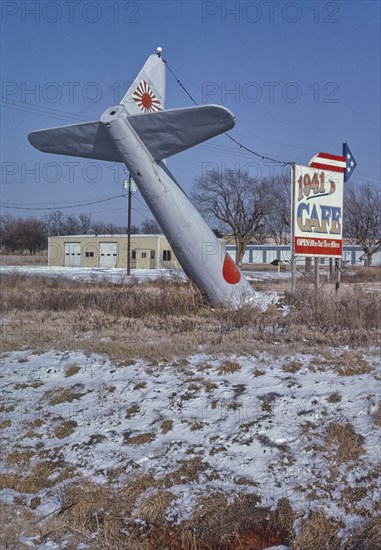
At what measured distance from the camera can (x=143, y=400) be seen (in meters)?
6.49

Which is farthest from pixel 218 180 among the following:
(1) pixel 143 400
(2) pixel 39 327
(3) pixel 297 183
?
→ (1) pixel 143 400

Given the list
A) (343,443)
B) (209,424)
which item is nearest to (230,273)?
(209,424)

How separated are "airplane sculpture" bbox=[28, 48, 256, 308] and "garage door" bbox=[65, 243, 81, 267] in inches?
1811

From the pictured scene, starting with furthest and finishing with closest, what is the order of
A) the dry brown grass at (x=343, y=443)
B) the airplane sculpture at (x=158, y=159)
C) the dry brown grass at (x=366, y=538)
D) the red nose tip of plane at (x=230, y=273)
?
1. the red nose tip of plane at (x=230, y=273)
2. the airplane sculpture at (x=158, y=159)
3. the dry brown grass at (x=343, y=443)
4. the dry brown grass at (x=366, y=538)

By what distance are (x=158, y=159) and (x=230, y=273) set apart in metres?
3.23

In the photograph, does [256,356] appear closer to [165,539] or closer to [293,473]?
[293,473]

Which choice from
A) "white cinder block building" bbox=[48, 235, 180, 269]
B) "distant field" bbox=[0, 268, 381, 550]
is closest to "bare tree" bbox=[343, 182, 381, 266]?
"white cinder block building" bbox=[48, 235, 180, 269]

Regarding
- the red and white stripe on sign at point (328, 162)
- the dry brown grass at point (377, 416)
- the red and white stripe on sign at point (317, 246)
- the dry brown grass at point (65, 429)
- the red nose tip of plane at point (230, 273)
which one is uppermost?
the red and white stripe on sign at point (328, 162)

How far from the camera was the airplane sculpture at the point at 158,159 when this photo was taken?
516 inches

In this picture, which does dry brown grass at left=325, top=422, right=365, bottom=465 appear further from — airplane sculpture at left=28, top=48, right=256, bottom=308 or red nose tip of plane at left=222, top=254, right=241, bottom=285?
red nose tip of plane at left=222, top=254, right=241, bottom=285

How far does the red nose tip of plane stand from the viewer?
14133 millimetres

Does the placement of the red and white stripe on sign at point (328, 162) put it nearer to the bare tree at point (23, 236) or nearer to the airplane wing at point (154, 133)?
the airplane wing at point (154, 133)

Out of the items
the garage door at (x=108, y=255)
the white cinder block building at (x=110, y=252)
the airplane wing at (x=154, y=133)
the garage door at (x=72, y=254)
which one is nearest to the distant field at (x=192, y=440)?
the airplane wing at (x=154, y=133)

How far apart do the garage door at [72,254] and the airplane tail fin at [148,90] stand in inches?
1778
